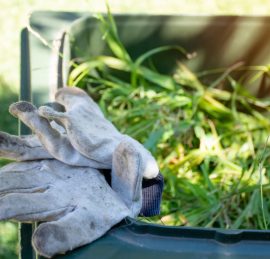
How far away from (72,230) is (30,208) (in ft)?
0.30

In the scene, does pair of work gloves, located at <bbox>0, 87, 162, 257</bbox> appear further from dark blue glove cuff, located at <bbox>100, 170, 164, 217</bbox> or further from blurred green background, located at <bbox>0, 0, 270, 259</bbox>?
blurred green background, located at <bbox>0, 0, 270, 259</bbox>

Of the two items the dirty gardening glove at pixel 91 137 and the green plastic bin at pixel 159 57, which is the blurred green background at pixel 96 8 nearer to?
the green plastic bin at pixel 159 57

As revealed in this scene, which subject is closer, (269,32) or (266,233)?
(266,233)

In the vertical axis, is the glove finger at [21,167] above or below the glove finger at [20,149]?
below

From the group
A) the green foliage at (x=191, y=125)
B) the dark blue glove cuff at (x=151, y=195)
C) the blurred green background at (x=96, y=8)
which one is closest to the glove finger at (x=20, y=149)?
the dark blue glove cuff at (x=151, y=195)

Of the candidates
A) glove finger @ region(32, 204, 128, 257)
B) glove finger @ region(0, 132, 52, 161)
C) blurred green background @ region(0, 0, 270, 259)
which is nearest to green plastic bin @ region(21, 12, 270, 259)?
glove finger @ region(32, 204, 128, 257)

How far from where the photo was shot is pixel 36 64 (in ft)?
5.08

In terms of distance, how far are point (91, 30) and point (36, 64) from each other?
1.13 feet

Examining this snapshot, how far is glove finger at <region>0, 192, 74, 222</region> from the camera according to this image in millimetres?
1039

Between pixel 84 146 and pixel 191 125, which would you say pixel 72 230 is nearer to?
pixel 84 146

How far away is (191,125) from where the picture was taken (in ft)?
5.97

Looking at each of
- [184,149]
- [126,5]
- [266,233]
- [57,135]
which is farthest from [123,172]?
[126,5]

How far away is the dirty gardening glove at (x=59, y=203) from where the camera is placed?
975 millimetres

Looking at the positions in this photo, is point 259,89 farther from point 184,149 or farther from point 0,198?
point 0,198
